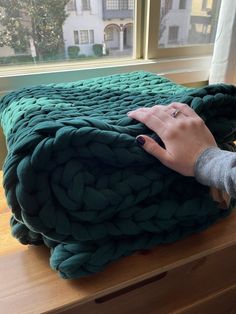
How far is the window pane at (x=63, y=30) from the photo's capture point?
75cm

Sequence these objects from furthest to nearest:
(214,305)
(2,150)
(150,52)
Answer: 1. (150,52)
2. (2,150)
3. (214,305)

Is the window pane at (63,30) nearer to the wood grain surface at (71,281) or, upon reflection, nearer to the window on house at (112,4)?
the window on house at (112,4)

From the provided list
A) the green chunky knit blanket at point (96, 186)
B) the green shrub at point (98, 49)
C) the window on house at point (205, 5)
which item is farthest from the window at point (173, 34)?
the green chunky knit blanket at point (96, 186)

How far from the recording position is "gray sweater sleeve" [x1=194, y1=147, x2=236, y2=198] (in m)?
0.34

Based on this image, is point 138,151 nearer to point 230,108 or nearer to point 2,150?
point 230,108

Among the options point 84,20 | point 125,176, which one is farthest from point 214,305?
point 84,20

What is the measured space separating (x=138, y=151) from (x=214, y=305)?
15.1 inches

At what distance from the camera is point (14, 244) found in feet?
1.46

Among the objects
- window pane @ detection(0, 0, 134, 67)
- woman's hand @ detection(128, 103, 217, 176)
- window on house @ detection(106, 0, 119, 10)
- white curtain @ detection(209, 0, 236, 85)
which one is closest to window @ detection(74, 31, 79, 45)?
window pane @ detection(0, 0, 134, 67)

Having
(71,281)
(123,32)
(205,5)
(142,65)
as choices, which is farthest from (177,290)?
(205,5)

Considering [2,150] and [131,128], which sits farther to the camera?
[2,150]

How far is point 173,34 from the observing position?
94 cm

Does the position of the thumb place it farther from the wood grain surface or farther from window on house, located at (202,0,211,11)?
window on house, located at (202,0,211,11)

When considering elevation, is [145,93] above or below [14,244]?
above
